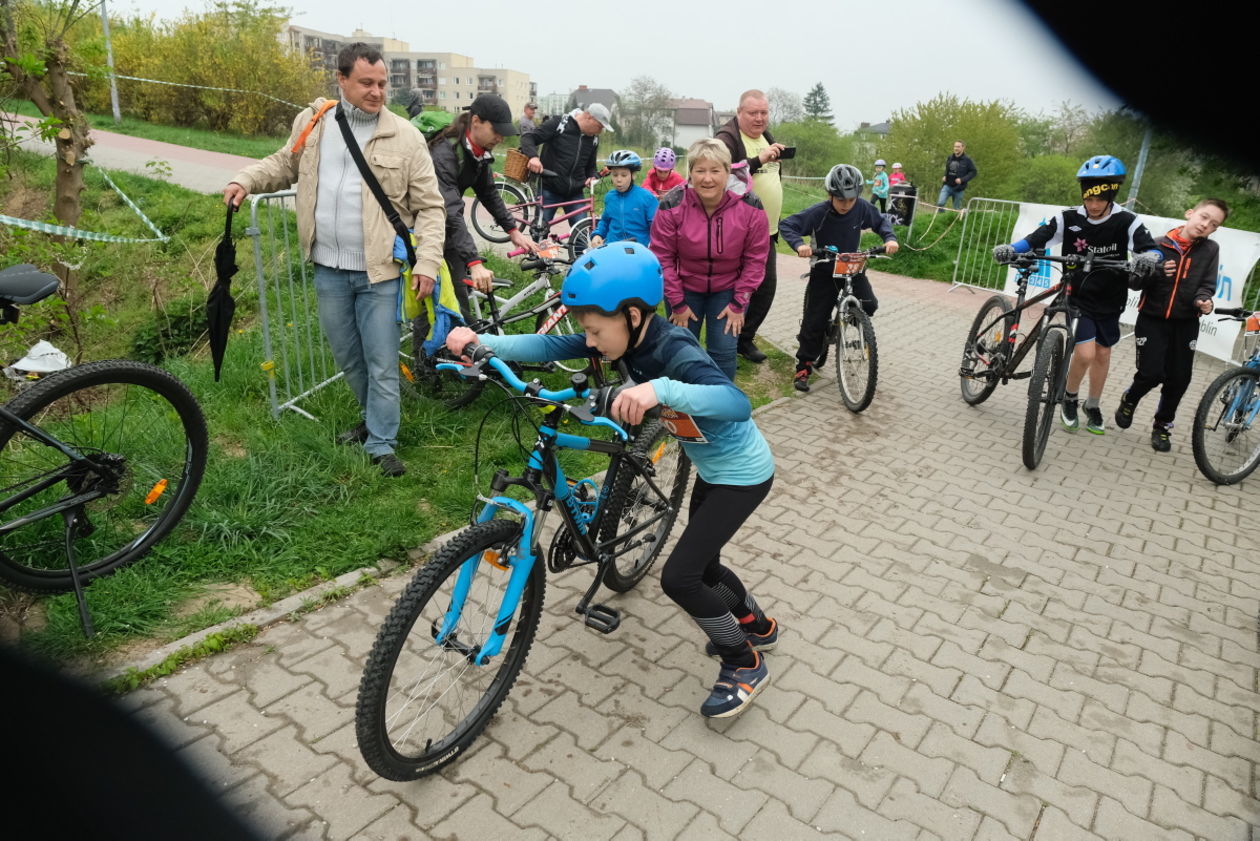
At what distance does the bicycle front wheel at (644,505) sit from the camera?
11.4ft

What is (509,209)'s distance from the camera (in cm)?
1102

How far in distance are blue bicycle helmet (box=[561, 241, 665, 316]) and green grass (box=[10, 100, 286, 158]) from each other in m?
18.6

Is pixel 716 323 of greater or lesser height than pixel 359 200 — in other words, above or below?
below

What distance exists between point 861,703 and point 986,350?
450 cm

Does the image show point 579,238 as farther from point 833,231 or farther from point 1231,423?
point 1231,423

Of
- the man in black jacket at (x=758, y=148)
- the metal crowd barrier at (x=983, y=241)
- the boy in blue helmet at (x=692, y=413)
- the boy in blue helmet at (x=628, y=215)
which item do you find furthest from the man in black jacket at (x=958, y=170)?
the boy in blue helmet at (x=692, y=413)

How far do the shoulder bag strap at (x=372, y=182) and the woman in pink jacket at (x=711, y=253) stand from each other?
1.73 m

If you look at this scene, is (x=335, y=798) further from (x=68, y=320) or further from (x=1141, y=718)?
(x=68, y=320)

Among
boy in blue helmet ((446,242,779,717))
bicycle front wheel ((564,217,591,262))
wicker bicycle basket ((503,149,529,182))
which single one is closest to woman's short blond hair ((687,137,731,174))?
→ boy in blue helmet ((446,242,779,717))

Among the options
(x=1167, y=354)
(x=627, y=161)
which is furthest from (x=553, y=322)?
(x=1167, y=354)

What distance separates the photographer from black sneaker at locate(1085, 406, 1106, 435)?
6648 millimetres

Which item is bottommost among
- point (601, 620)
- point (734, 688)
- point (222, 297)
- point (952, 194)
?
point (734, 688)

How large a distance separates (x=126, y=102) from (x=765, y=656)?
30.3 m

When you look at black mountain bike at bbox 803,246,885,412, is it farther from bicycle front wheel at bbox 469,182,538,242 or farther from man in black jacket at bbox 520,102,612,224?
bicycle front wheel at bbox 469,182,538,242
